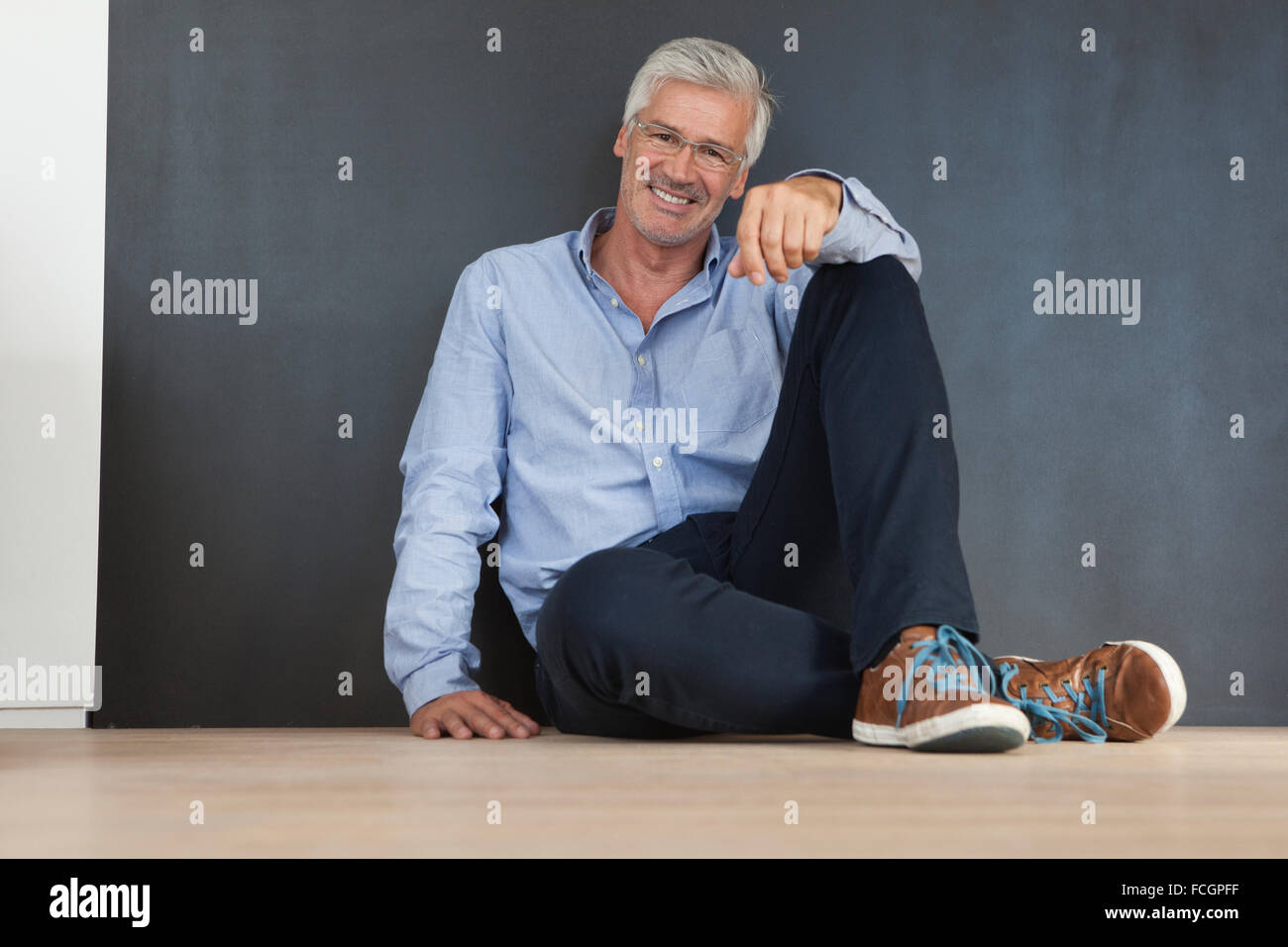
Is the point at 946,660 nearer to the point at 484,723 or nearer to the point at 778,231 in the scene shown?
the point at 778,231

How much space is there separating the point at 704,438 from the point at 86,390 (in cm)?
115

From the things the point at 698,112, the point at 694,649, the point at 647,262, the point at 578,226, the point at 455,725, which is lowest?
the point at 455,725

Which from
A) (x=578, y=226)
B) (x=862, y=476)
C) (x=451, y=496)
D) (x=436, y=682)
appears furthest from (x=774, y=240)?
(x=578, y=226)

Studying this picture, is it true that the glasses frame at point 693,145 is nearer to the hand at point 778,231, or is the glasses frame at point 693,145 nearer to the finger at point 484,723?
the hand at point 778,231

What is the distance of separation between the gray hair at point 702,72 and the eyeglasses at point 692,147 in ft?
0.20

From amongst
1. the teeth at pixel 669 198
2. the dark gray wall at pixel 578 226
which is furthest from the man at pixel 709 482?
the dark gray wall at pixel 578 226

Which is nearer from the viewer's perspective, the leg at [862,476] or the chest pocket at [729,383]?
the leg at [862,476]

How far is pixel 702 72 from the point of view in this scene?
73.5 inches

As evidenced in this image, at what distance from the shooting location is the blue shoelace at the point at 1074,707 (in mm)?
1431

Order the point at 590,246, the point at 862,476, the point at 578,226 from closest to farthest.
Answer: the point at 862,476 → the point at 590,246 → the point at 578,226

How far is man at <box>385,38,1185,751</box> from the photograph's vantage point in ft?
4.26

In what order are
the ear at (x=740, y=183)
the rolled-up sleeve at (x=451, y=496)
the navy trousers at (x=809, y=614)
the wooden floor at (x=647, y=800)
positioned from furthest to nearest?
the ear at (x=740, y=183) < the rolled-up sleeve at (x=451, y=496) < the navy trousers at (x=809, y=614) < the wooden floor at (x=647, y=800)

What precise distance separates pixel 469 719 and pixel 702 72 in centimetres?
109

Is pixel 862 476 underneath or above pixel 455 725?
above
